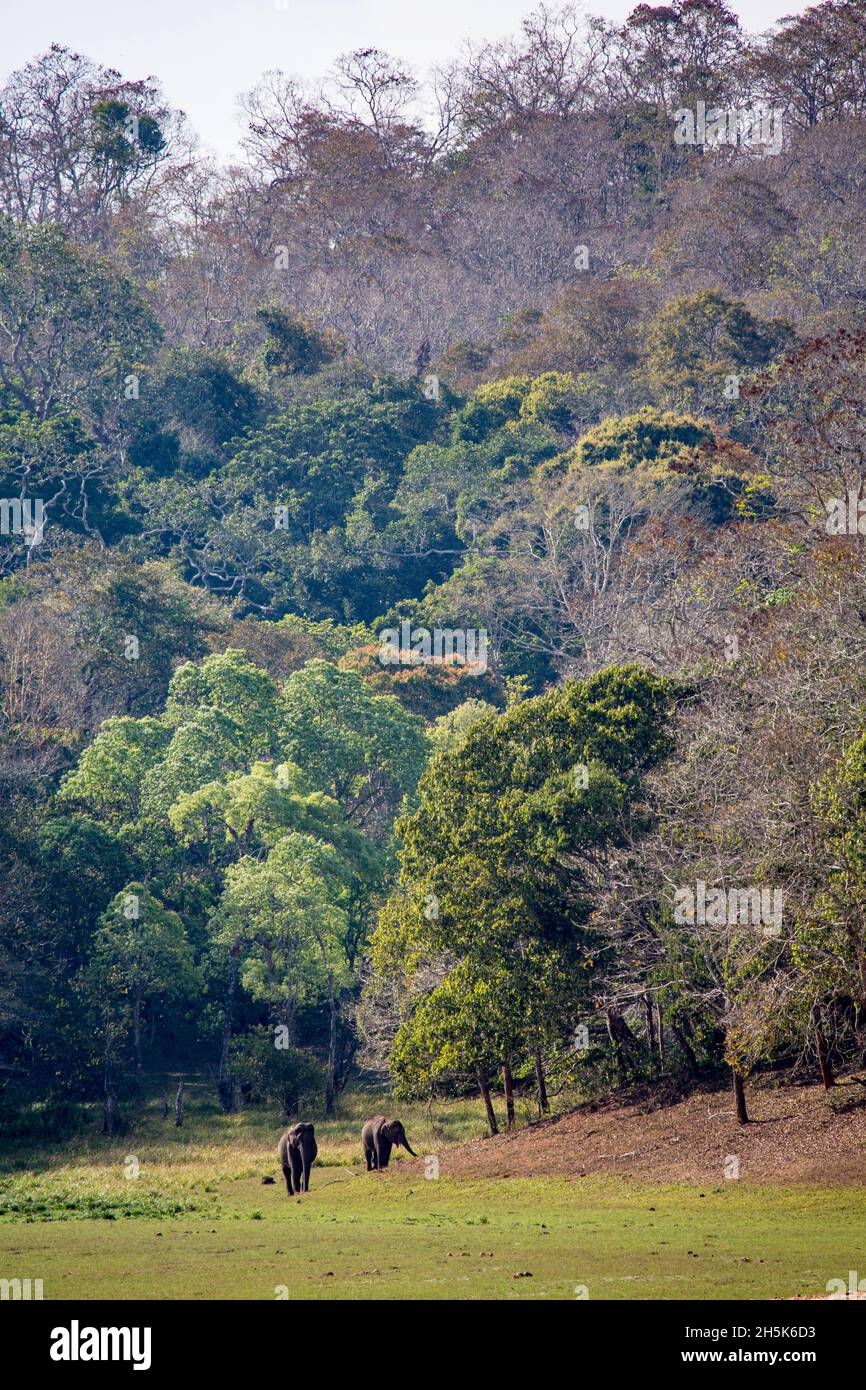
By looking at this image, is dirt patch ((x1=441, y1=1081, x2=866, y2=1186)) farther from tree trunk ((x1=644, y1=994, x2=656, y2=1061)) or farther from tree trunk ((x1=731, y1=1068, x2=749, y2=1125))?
tree trunk ((x1=644, y1=994, x2=656, y2=1061))

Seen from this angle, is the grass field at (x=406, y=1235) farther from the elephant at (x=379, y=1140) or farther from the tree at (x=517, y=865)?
the tree at (x=517, y=865)

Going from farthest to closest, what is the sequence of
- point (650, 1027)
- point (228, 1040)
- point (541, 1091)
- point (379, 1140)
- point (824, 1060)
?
point (228, 1040)
point (541, 1091)
point (650, 1027)
point (379, 1140)
point (824, 1060)

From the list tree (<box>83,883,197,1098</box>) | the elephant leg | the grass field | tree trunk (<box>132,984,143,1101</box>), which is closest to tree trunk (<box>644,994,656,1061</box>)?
the grass field

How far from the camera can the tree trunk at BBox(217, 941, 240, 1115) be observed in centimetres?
3988

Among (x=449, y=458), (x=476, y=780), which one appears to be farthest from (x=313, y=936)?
(x=449, y=458)

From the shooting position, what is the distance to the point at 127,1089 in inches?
1593

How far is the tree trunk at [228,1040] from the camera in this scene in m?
39.9

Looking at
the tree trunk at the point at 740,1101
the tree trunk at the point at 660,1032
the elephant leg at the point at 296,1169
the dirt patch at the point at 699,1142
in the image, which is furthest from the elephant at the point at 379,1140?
the tree trunk at the point at 740,1101

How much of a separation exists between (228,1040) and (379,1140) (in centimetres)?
1262

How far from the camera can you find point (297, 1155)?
27.1 m

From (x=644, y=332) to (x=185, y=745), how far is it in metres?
39.2

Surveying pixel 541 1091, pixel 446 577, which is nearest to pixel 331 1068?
pixel 541 1091

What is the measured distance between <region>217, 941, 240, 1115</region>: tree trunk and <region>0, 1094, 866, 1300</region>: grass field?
727cm

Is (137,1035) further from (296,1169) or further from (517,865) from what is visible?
(517,865)
